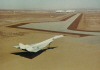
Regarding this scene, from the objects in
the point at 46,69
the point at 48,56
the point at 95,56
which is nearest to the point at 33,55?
the point at 48,56

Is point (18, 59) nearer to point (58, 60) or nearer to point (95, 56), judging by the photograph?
point (58, 60)

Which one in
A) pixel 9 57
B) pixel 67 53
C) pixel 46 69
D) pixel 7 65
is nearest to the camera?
pixel 46 69

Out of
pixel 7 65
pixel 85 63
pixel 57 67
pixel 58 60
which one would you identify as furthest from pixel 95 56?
pixel 7 65

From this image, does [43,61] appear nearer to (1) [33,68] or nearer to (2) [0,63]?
(1) [33,68]

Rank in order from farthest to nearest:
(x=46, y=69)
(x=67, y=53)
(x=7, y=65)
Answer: (x=67, y=53) < (x=7, y=65) < (x=46, y=69)

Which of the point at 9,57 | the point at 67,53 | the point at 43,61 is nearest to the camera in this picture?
the point at 43,61

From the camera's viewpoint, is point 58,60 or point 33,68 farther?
point 58,60

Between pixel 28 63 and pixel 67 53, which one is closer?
pixel 28 63

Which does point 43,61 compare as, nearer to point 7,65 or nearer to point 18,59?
point 18,59

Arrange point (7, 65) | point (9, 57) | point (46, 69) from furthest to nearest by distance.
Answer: point (9, 57)
point (7, 65)
point (46, 69)
